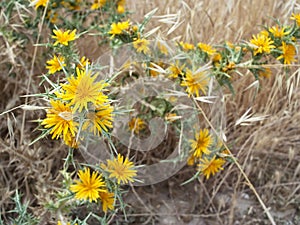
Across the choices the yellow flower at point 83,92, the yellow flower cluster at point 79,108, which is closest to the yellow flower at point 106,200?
the yellow flower cluster at point 79,108

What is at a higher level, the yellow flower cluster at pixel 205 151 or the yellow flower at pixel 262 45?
the yellow flower at pixel 262 45

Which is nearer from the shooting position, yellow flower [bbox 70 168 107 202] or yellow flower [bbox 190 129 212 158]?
yellow flower [bbox 70 168 107 202]

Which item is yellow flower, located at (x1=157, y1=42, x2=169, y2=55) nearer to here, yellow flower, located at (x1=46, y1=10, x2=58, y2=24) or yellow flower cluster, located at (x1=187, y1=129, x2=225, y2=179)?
yellow flower cluster, located at (x1=187, y1=129, x2=225, y2=179)

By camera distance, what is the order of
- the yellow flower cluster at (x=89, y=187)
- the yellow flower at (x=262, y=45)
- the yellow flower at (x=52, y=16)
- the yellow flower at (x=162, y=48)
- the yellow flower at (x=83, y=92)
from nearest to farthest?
the yellow flower at (x=83, y=92) → the yellow flower cluster at (x=89, y=187) → the yellow flower at (x=262, y=45) → the yellow flower at (x=162, y=48) → the yellow flower at (x=52, y=16)

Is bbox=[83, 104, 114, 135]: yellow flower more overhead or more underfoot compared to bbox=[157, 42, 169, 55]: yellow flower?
more overhead

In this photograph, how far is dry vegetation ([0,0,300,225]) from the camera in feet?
Result: 5.15

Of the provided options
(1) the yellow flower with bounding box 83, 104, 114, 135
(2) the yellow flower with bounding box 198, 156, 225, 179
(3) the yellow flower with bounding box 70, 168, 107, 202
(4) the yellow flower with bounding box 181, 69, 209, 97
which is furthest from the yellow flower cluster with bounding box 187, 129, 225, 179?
(1) the yellow flower with bounding box 83, 104, 114, 135

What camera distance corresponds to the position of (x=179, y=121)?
139cm

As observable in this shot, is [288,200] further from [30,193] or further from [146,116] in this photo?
[30,193]

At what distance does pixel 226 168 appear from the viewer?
1.77 meters

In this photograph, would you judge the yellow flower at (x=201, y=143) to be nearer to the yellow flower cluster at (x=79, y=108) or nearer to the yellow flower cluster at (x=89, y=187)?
the yellow flower cluster at (x=89, y=187)

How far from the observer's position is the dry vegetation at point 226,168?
1.57 meters

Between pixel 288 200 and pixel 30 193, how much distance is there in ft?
3.06

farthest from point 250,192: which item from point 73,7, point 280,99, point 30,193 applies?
point 73,7
